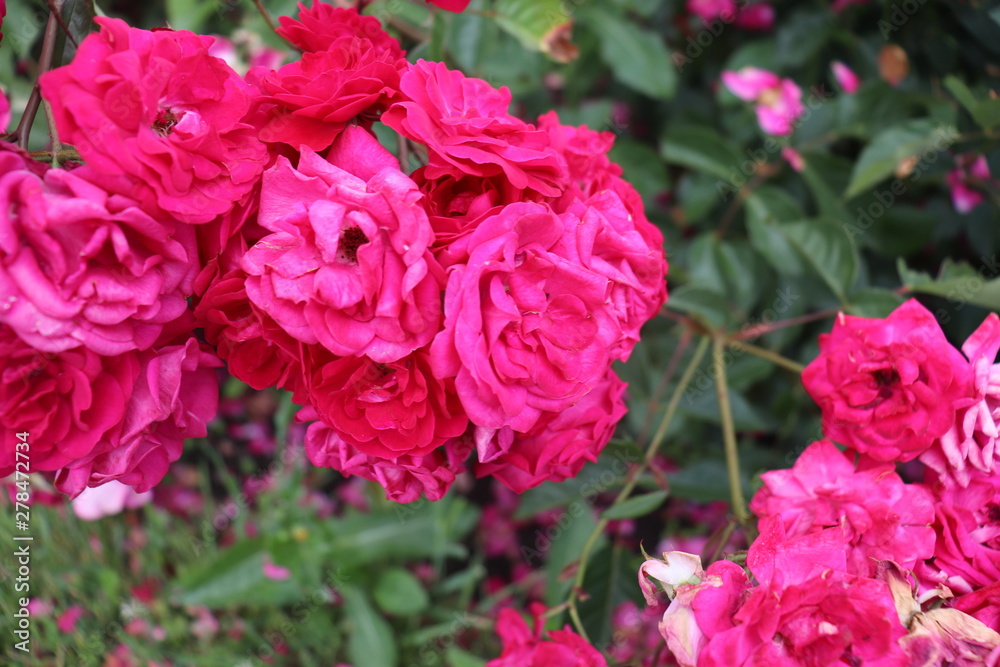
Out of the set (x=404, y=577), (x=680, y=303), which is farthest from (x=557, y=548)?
(x=680, y=303)

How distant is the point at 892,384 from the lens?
766mm

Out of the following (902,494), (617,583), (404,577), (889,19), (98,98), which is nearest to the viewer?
(98,98)

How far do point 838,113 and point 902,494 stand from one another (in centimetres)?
100

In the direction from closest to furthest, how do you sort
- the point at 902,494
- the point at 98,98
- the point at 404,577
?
the point at 98,98 < the point at 902,494 < the point at 404,577

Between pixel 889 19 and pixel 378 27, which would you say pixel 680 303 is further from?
pixel 889 19

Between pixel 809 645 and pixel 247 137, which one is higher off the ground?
pixel 247 137

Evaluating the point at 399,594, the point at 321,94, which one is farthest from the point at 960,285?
the point at 399,594

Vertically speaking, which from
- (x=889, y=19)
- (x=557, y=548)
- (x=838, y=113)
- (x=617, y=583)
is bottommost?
(x=557, y=548)

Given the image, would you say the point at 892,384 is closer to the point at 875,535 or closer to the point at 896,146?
the point at 875,535

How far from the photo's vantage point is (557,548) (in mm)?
1468

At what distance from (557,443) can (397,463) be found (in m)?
0.16

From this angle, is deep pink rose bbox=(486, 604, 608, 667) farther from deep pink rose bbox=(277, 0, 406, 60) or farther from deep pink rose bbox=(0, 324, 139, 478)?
deep pink rose bbox=(277, 0, 406, 60)

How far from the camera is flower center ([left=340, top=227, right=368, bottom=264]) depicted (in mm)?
590

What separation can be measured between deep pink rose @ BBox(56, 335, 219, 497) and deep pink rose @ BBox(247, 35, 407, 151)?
209 mm
